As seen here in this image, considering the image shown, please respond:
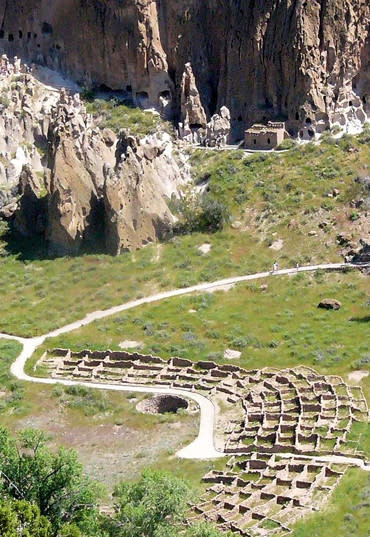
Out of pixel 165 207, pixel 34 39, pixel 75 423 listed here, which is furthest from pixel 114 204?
pixel 34 39

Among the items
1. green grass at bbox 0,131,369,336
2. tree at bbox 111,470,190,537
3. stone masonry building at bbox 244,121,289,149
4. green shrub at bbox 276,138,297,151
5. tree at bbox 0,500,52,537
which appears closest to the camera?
tree at bbox 0,500,52,537

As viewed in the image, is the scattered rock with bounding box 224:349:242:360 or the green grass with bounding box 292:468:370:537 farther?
the scattered rock with bounding box 224:349:242:360

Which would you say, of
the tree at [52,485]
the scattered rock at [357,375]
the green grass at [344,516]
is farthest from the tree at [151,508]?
the scattered rock at [357,375]

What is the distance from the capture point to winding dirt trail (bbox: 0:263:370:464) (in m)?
57.3

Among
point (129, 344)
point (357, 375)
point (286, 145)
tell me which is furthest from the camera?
point (286, 145)

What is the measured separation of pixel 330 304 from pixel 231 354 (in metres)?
8.37

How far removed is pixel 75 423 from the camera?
62781 millimetres

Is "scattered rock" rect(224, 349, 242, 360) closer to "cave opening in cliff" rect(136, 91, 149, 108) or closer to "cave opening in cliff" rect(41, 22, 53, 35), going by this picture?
"cave opening in cliff" rect(136, 91, 149, 108)

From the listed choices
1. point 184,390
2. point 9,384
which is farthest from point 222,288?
point 9,384

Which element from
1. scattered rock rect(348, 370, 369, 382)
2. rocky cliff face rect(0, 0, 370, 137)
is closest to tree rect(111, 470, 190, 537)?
scattered rock rect(348, 370, 369, 382)

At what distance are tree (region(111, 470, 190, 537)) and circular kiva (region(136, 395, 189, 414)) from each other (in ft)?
61.5

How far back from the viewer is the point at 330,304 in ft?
239

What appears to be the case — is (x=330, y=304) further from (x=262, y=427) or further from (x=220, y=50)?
(x=220, y=50)

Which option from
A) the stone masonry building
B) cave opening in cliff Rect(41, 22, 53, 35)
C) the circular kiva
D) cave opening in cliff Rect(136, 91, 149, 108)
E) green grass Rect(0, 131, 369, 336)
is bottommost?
the circular kiva
